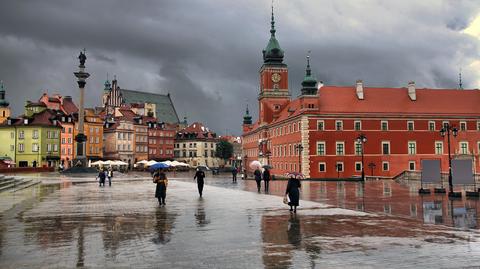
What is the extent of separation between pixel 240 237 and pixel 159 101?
→ 155194mm

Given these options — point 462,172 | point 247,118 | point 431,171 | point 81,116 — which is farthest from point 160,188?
point 247,118

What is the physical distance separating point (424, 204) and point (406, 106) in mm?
53937

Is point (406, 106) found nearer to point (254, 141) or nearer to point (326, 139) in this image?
point (326, 139)

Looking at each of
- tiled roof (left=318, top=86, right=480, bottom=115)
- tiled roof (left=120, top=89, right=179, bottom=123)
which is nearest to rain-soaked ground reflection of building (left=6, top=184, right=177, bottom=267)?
tiled roof (left=318, top=86, right=480, bottom=115)

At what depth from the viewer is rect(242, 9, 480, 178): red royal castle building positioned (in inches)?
2675

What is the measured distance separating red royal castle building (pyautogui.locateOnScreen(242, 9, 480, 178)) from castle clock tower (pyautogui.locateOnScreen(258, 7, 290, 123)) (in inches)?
756

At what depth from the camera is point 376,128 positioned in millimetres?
69500

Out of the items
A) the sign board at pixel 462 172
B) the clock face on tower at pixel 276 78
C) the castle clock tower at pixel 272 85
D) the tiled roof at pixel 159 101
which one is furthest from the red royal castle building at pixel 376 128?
the tiled roof at pixel 159 101

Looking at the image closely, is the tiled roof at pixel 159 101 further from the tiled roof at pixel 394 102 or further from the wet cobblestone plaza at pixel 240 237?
the wet cobblestone plaza at pixel 240 237

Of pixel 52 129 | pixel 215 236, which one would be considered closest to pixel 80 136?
pixel 52 129

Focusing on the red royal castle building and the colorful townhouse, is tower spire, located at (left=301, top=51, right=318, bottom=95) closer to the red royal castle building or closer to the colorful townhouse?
the red royal castle building

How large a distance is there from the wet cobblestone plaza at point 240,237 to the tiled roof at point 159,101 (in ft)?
447

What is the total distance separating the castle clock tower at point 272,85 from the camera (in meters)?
95.2

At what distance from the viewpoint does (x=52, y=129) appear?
95.1 meters
